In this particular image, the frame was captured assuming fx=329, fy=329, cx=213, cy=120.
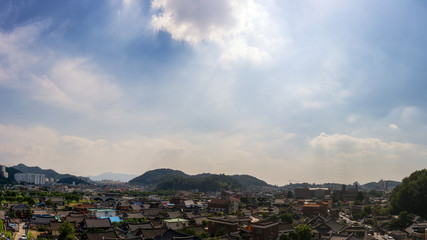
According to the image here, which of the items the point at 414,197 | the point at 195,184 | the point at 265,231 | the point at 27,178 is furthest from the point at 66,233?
the point at 27,178

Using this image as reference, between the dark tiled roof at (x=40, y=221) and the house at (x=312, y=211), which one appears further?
the house at (x=312, y=211)

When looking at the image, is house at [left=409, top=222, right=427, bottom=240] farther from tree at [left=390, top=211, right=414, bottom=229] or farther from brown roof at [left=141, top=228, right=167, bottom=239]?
brown roof at [left=141, top=228, right=167, bottom=239]

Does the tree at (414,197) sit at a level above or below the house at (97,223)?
above

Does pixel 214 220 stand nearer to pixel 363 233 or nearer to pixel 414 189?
pixel 363 233

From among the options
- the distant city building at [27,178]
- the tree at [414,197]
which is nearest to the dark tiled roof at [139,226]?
the tree at [414,197]

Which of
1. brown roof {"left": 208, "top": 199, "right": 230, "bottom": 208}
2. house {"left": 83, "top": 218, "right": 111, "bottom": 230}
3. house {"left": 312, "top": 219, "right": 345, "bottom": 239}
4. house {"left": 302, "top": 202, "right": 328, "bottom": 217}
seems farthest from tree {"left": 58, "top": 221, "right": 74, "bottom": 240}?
house {"left": 302, "top": 202, "right": 328, "bottom": 217}

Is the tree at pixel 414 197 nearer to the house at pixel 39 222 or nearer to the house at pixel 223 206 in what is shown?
the house at pixel 223 206
